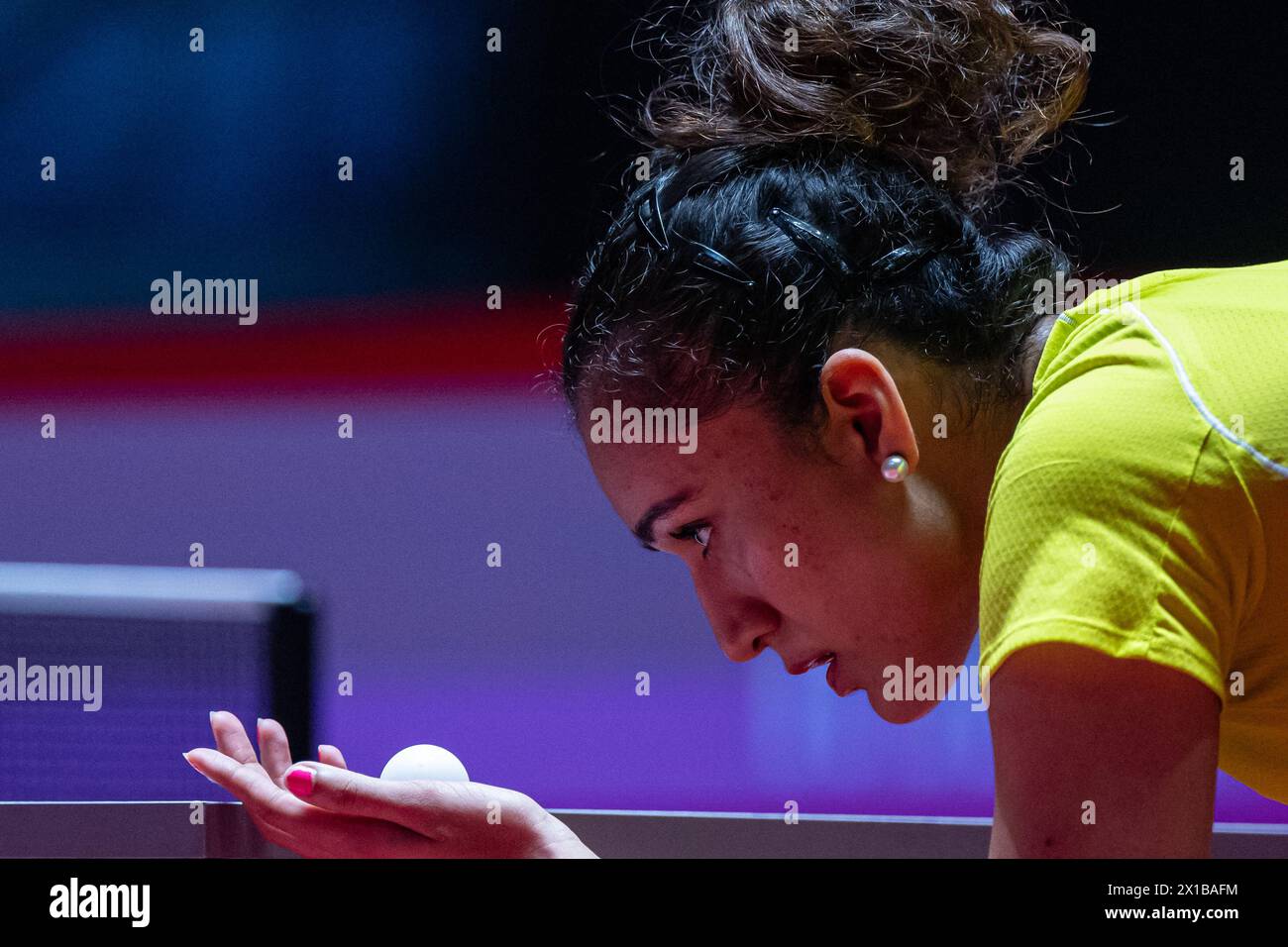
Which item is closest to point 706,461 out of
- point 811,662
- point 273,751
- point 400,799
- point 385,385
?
point 811,662

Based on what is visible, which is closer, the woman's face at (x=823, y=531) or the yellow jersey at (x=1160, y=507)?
the yellow jersey at (x=1160, y=507)

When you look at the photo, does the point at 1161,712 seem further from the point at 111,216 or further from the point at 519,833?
the point at 111,216

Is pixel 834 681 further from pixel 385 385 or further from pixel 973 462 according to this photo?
pixel 385 385

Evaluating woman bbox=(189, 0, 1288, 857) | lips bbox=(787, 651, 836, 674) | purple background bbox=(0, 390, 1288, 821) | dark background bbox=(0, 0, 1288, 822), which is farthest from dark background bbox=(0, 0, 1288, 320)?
lips bbox=(787, 651, 836, 674)

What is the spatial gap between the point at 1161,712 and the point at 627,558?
3.85 ft

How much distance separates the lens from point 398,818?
83 centimetres

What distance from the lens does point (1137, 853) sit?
1.96 ft

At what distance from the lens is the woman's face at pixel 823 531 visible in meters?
0.82

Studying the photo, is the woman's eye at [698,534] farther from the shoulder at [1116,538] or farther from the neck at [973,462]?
the shoulder at [1116,538]

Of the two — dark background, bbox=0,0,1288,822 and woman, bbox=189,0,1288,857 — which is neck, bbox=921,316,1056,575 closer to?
woman, bbox=189,0,1288,857

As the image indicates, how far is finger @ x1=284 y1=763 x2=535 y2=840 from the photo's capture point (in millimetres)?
819

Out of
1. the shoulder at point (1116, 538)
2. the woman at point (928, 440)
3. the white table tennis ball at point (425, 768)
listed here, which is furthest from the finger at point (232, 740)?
the shoulder at point (1116, 538)
